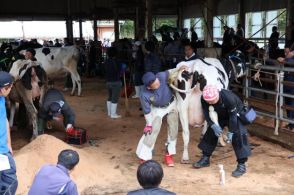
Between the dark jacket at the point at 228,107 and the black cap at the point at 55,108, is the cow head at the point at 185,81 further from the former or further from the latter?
the black cap at the point at 55,108

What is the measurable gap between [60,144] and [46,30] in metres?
30.4

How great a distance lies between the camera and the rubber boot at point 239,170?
645cm

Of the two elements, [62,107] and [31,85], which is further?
[31,85]

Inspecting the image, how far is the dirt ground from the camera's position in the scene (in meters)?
6.06

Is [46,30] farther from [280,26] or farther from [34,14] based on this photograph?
[280,26]

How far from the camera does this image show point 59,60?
1455cm

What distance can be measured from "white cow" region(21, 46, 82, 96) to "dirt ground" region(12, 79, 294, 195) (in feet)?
17.4

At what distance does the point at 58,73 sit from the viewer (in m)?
14.7

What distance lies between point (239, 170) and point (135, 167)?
5.20 feet

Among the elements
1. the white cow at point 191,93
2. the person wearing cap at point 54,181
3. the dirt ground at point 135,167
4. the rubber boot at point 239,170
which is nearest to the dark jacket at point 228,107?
the rubber boot at point 239,170

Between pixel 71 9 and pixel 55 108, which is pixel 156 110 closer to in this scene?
pixel 55 108

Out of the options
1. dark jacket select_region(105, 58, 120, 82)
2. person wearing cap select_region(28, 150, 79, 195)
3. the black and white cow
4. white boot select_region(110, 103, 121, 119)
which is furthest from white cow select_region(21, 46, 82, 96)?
person wearing cap select_region(28, 150, 79, 195)

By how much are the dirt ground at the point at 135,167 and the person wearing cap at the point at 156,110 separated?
12.7 inches

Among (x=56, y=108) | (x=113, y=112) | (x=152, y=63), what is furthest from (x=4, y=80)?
(x=113, y=112)
